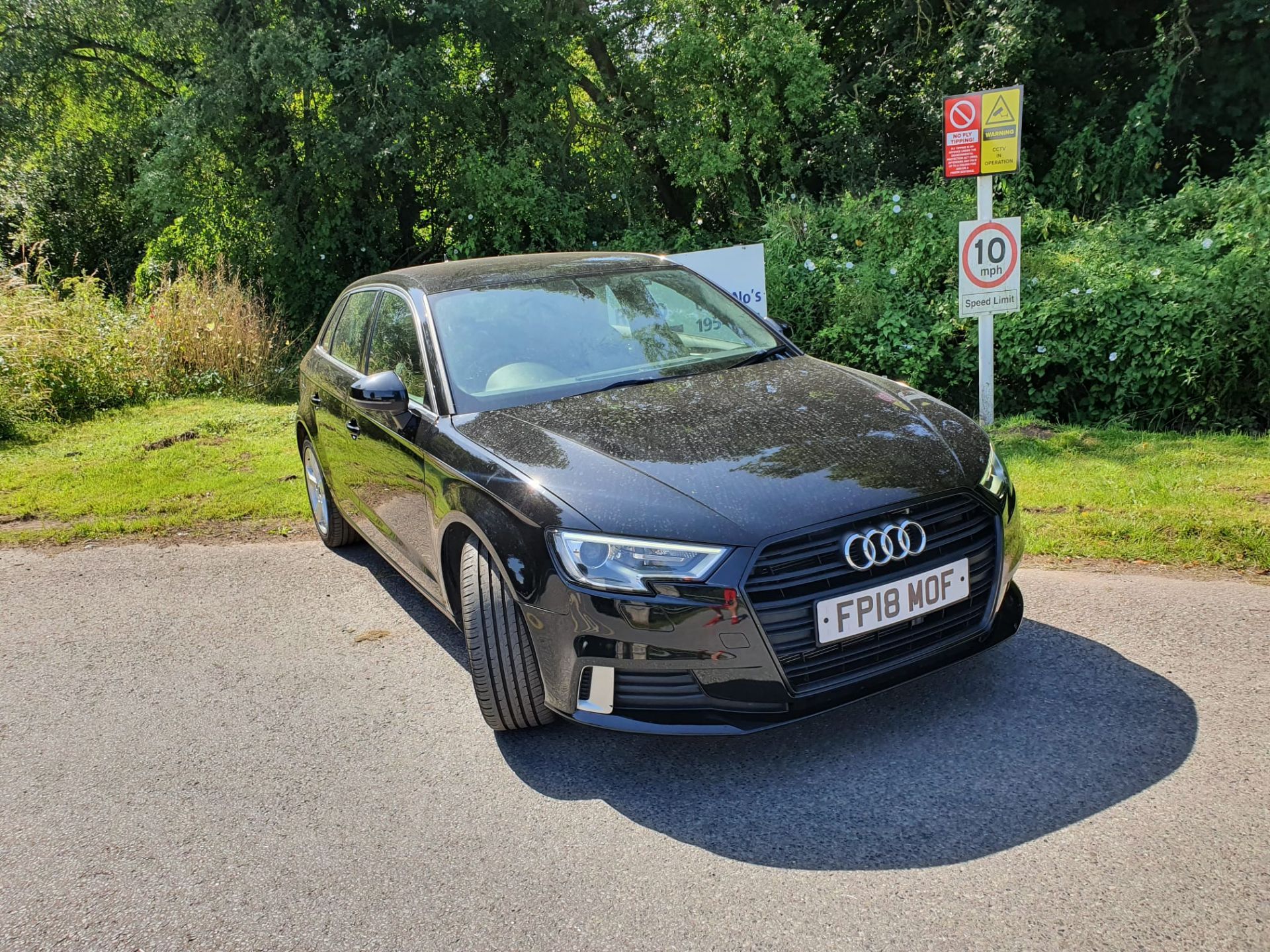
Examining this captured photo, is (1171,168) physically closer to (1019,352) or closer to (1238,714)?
(1019,352)

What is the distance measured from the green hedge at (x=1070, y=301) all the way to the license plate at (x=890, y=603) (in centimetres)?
509

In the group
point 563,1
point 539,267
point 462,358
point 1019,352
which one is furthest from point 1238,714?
point 563,1

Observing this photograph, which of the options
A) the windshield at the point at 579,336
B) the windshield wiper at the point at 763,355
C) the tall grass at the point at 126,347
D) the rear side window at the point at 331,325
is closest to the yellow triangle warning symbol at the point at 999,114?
the windshield at the point at 579,336

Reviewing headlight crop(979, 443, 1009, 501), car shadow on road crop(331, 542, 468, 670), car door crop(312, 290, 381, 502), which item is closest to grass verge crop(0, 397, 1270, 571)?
car shadow on road crop(331, 542, 468, 670)

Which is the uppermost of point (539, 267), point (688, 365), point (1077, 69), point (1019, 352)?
point (1077, 69)

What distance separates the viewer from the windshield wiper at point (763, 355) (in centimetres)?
422

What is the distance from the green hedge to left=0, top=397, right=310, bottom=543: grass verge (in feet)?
16.5

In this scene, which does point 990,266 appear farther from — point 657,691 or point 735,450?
point 657,691

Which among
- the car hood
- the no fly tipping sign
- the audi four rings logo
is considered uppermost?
the no fly tipping sign

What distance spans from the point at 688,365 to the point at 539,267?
1.02 metres

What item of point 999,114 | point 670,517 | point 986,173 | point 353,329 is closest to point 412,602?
point 353,329

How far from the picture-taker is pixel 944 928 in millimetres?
2334

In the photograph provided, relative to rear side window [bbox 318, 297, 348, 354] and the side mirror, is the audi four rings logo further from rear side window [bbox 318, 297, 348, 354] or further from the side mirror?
rear side window [bbox 318, 297, 348, 354]

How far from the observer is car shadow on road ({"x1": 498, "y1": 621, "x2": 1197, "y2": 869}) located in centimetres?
272
